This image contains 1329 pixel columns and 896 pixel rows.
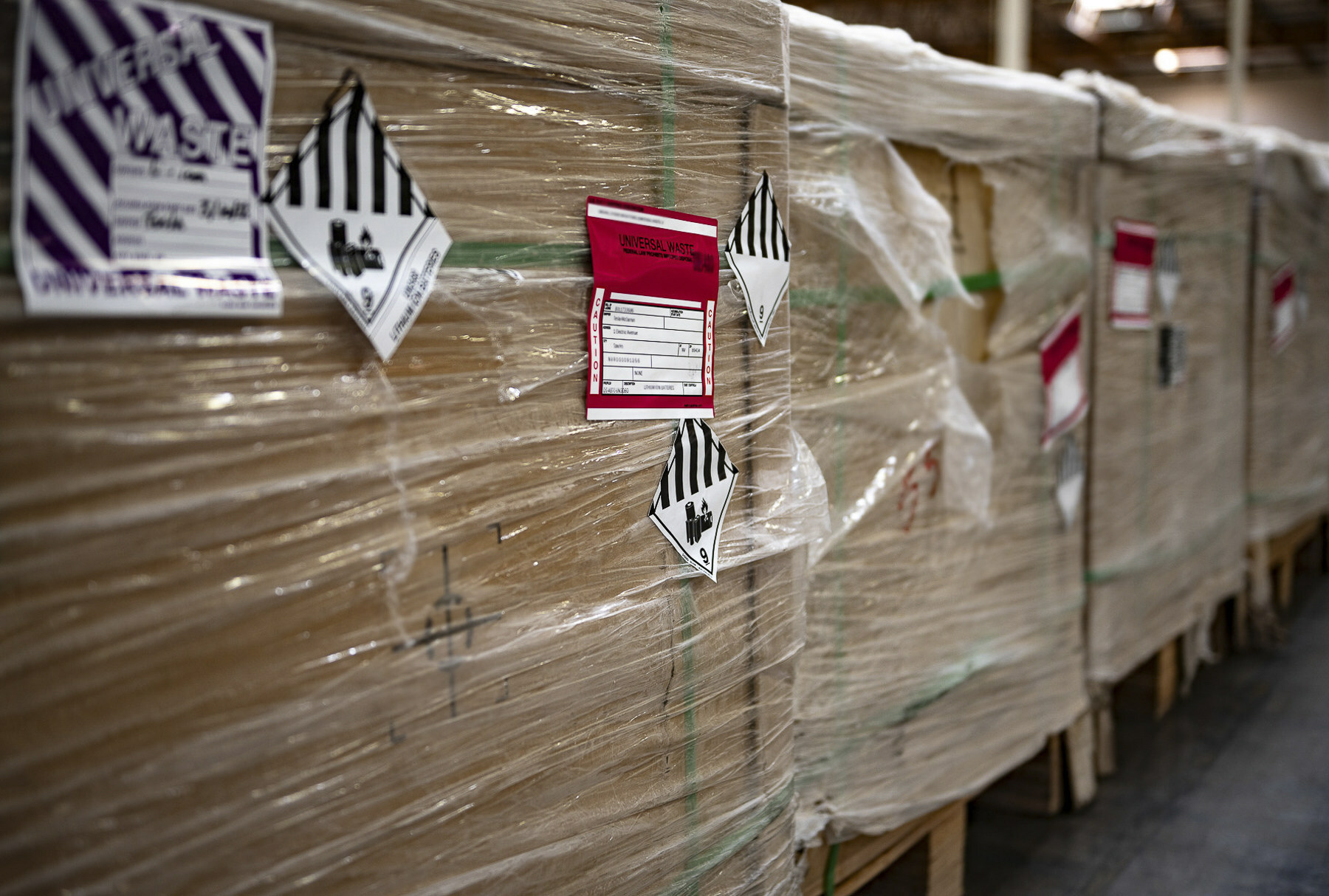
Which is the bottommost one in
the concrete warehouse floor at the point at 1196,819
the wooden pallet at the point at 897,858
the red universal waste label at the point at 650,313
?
the concrete warehouse floor at the point at 1196,819

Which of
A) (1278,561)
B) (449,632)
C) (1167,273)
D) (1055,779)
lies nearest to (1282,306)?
(1278,561)

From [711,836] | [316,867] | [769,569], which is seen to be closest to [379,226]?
[316,867]

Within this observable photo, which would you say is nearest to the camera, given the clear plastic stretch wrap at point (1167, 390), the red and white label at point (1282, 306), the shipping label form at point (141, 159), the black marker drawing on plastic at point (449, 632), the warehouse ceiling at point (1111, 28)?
the shipping label form at point (141, 159)

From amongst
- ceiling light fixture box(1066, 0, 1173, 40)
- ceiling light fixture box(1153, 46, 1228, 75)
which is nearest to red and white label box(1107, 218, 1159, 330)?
ceiling light fixture box(1066, 0, 1173, 40)

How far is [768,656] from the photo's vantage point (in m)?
1.55

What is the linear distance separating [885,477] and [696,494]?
70cm

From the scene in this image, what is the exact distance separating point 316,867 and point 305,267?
0.57 metres

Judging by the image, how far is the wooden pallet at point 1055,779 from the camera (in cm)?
288

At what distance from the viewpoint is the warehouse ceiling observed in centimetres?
1047

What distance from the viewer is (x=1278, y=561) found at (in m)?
4.89

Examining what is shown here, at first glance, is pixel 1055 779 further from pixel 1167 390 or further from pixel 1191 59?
pixel 1191 59

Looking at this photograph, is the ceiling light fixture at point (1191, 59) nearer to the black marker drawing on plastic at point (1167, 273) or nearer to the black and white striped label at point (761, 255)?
the black marker drawing on plastic at point (1167, 273)

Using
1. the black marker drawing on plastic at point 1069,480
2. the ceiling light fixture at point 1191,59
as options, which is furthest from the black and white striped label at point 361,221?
the ceiling light fixture at point 1191,59

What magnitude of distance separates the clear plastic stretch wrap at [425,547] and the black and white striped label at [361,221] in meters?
0.02
